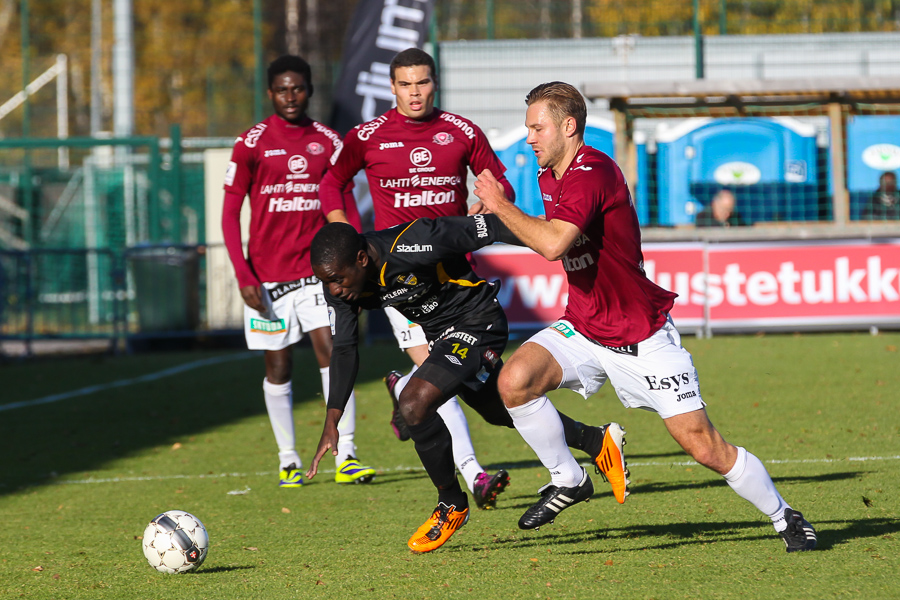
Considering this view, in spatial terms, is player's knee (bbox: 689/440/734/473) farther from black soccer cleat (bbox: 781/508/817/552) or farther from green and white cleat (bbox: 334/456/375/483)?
green and white cleat (bbox: 334/456/375/483)

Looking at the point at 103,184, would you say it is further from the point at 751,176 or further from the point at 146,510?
the point at 146,510

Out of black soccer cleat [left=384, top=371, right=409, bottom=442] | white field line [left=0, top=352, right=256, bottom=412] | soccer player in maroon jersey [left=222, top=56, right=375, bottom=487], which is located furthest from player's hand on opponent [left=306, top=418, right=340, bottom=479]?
white field line [left=0, top=352, right=256, bottom=412]

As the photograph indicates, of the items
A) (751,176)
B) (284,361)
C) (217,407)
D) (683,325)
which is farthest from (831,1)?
(284,361)

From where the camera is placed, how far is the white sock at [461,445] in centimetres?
587

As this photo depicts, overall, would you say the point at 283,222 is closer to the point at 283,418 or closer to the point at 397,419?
the point at 283,418

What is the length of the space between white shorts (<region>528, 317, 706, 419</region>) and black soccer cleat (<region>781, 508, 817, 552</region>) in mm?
604

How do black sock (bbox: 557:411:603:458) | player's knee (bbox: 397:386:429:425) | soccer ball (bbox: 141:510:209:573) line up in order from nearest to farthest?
1. soccer ball (bbox: 141:510:209:573)
2. player's knee (bbox: 397:386:429:425)
3. black sock (bbox: 557:411:603:458)

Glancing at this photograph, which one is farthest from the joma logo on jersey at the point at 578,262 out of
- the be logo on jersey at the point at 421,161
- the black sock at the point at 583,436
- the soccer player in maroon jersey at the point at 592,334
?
the be logo on jersey at the point at 421,161

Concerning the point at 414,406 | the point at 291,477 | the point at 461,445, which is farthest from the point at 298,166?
the point at 414,406

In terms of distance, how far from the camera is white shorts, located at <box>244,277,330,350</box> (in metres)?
7.14

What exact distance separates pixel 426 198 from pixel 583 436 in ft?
5.68

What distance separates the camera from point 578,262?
15.9ft

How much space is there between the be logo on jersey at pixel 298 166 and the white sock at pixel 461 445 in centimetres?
190

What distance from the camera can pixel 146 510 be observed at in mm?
6305
